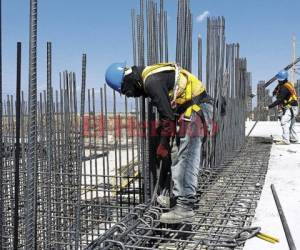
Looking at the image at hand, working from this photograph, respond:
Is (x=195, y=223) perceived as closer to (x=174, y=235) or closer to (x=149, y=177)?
(x=174, y=235)

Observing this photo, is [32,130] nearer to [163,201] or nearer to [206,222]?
[163,201]

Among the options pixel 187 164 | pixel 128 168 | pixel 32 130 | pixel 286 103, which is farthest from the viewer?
pixel 286 103

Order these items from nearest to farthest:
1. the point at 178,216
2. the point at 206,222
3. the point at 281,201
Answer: the point at 178,216
the point at 206,222
the point at 281,201

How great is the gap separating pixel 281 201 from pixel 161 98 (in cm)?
196

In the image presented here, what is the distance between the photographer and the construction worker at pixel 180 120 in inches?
144

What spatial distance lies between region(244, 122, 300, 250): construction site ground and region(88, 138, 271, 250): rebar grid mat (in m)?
0.10

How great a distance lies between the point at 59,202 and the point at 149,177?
160 cm

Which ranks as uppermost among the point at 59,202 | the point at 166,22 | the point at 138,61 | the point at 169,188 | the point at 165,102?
the point at 166,22

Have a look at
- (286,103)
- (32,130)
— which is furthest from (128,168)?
(286,103)

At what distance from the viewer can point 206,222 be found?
12.7 feet

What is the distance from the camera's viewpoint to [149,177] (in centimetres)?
429

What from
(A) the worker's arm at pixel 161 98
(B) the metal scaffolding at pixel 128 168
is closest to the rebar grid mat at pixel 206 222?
(B) the metal scaffolding at pixel 128 168

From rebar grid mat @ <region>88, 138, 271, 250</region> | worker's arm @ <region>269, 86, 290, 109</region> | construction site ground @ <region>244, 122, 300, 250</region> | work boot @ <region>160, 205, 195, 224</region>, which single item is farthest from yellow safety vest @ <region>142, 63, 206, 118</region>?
worker's arm @ <region>269, 86, 290, 109</region>

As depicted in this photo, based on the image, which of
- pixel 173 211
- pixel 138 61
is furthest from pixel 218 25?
pixel 173 211
